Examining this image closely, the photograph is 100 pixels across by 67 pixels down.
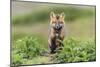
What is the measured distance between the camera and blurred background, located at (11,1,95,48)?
2.82m

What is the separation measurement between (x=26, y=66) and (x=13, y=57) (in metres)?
0.23

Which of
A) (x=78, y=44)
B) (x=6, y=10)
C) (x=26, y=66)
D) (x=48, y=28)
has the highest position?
(x=6, y=10)

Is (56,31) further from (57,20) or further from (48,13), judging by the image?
(48,13)

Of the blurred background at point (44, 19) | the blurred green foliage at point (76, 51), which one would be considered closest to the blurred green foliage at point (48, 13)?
the blurred background at point (44, 19)

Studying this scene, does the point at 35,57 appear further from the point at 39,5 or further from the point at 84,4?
the point at 84,4

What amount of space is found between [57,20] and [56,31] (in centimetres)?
16

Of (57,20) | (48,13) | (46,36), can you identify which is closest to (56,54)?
(46,36)

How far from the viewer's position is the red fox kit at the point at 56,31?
3.03 m

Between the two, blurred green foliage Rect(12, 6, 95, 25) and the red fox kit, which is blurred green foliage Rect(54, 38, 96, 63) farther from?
blurred green foliage Rect(12, 6, 95, 25)

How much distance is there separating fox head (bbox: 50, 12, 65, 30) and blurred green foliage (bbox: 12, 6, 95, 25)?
0.19ft

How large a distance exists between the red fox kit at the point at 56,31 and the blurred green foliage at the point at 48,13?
0.24 feet

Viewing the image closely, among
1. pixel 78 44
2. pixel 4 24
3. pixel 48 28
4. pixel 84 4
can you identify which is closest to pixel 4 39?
pixel 4 24

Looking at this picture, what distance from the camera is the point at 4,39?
275cm

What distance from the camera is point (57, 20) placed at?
3061 mm
